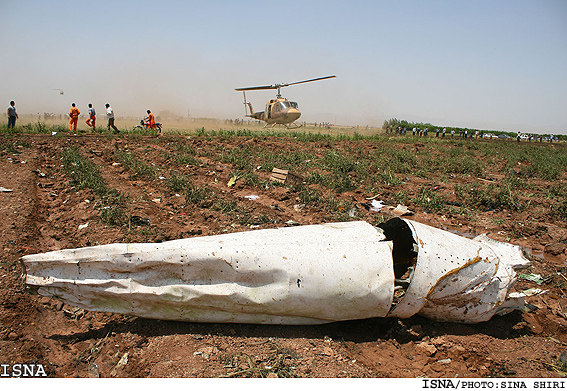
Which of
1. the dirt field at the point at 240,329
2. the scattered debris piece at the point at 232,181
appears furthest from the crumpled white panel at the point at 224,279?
the scattered debris piece at the point at 232,181

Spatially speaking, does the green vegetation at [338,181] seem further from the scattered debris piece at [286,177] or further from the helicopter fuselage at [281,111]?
the helicopter fuselage at [281,111]

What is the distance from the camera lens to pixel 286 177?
7.30 m

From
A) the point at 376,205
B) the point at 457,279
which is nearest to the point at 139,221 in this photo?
the point at 457,279

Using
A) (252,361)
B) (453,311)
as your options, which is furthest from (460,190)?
(252,361)

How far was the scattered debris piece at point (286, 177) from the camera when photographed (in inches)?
276

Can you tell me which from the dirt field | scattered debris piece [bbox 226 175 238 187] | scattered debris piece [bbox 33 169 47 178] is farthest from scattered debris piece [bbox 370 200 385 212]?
scattered debris piece [bbox 33 169 47 178]

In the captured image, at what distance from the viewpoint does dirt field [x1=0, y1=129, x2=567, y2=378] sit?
232 cm

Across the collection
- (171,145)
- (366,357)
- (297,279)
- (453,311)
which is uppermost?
(171,145)

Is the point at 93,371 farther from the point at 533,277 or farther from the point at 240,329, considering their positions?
the point at 533,277

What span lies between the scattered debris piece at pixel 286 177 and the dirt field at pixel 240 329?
102 cm

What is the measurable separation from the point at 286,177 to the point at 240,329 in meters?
4.85

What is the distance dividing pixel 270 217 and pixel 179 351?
9.13 feet
